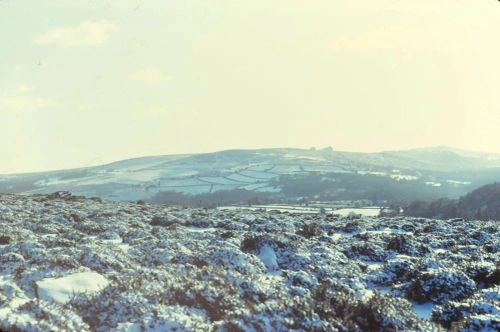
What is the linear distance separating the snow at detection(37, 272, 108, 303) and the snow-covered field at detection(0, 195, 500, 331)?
0.07ft

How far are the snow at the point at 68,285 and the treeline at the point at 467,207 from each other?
59117mm

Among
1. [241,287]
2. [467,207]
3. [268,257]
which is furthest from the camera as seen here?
[467,207]

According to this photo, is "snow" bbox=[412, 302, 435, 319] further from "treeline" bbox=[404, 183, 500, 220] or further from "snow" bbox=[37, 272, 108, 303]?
"treeline" bbox=[404, 183, 500, 220]

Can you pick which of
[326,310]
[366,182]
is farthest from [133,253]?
[366,182]

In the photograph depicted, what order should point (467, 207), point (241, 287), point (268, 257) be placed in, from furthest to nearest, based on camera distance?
point (467, 207), point (268, 257), point (241, 287)

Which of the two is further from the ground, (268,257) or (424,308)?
(268,257)

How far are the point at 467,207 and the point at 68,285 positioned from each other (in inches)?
3214

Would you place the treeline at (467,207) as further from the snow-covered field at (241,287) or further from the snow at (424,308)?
the snow at (424,308)

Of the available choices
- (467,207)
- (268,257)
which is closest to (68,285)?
(268,257)

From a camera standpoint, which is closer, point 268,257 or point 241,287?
point 241,287

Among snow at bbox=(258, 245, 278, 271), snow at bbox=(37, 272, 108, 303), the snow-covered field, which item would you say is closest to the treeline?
snow at bbox=(258, 245, 278, 271)

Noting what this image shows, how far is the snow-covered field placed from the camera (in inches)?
296

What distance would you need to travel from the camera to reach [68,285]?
9.89m

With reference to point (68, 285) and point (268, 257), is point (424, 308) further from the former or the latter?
point (68, 285)
